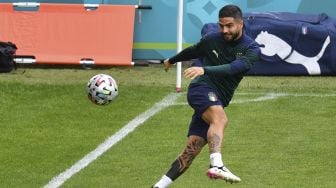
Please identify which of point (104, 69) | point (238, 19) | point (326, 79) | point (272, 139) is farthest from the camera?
point (104, 69)

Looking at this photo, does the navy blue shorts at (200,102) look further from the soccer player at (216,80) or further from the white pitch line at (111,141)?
the white pitch line at (111,141)

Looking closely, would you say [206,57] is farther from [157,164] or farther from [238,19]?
[157,164]

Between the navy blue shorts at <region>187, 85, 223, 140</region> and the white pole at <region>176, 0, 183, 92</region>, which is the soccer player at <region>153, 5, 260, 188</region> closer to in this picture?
the navy blue shorts at <region>187, 85, 223, 140</region>

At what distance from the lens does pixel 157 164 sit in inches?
429

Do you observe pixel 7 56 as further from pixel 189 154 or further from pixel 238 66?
pixel 238 66

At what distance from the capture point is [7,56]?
690 inches

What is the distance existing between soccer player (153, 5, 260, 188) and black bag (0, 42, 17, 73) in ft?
28.1

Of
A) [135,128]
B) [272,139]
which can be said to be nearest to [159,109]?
[135,128]

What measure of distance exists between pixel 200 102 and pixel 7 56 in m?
9.21

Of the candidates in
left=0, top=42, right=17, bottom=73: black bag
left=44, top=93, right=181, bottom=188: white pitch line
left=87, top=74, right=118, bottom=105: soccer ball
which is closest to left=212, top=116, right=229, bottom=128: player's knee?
left=87, top=74, right=118, bottom=105: soccer ball

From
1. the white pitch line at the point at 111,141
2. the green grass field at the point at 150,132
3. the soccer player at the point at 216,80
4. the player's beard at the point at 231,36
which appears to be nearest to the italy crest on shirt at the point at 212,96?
the soccer player at the point at 216,80

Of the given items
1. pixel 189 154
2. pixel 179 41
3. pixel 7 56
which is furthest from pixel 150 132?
pixel 7 56

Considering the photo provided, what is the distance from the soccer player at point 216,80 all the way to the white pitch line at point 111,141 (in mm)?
1361

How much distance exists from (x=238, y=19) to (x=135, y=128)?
4.44 meters
